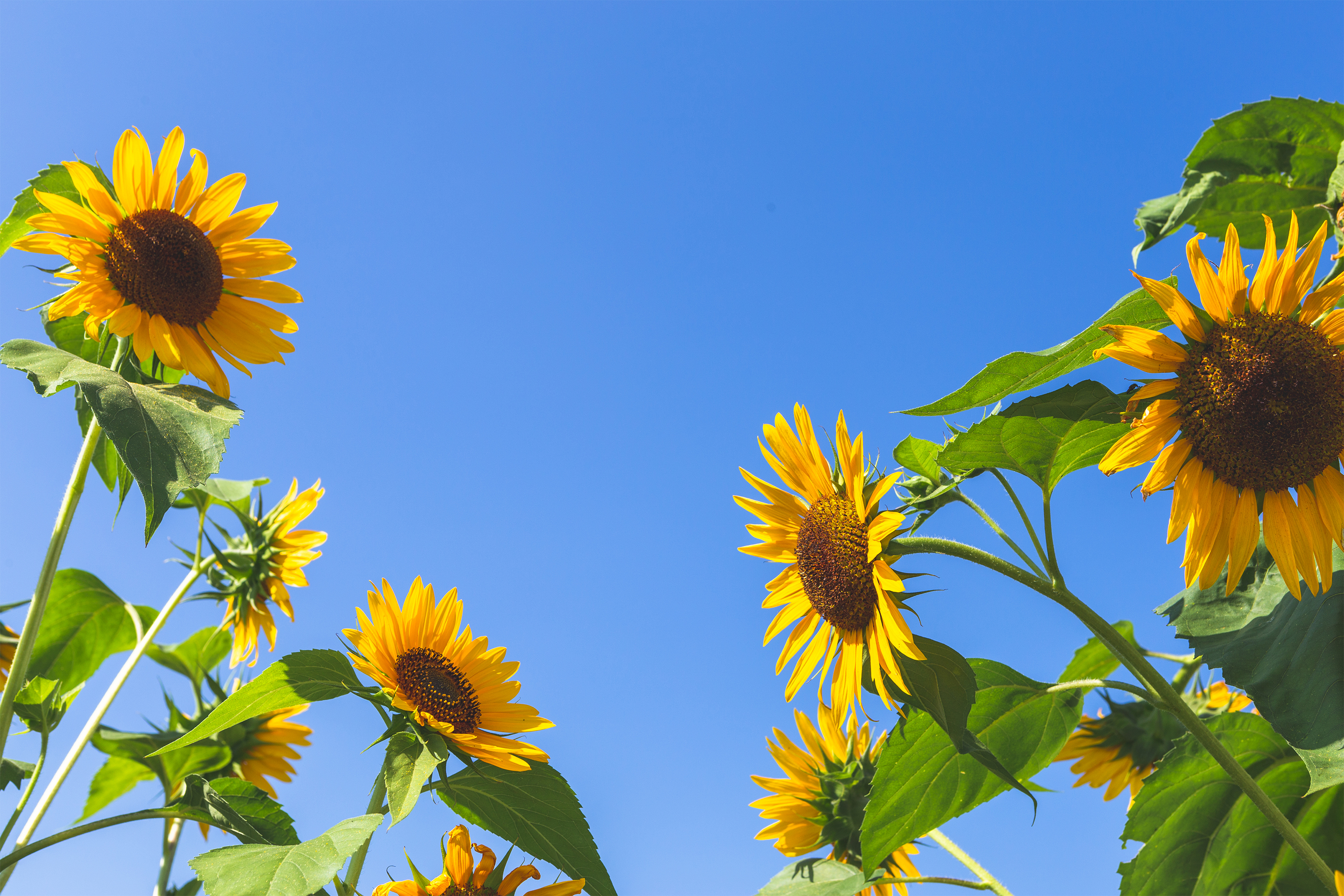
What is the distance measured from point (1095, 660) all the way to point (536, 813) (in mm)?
1836

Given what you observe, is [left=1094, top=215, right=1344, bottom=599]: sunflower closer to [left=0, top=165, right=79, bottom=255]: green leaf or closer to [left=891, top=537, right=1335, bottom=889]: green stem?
[left=891, top=537, right=1335, bottom=889]: green stem

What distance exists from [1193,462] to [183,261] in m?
2.43

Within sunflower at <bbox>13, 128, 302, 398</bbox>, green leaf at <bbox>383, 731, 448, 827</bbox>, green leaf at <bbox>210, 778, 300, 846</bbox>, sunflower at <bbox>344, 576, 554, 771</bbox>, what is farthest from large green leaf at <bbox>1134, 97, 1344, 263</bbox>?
green leaf at <bbox>210, 778, 300, 846</bbox>

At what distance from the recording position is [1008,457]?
170 centimetres

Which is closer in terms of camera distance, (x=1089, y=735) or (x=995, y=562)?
(x=995, y=562)

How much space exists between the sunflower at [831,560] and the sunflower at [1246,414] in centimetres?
47

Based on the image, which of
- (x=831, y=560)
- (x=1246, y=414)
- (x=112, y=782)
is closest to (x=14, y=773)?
(x=112, y=782)

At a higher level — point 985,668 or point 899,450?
point 899,450

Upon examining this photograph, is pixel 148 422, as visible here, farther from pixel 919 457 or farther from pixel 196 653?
pixel 196 653

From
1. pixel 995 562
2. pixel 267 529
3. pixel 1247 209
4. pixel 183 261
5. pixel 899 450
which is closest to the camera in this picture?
pixel 995 562

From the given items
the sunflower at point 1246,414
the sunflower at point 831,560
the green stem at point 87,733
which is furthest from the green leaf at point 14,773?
the sunflower at point 1246,414

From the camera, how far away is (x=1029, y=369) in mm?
1545

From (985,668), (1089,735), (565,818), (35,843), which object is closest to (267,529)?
(35,843)

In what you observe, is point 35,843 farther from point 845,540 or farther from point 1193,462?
point 1193,462
